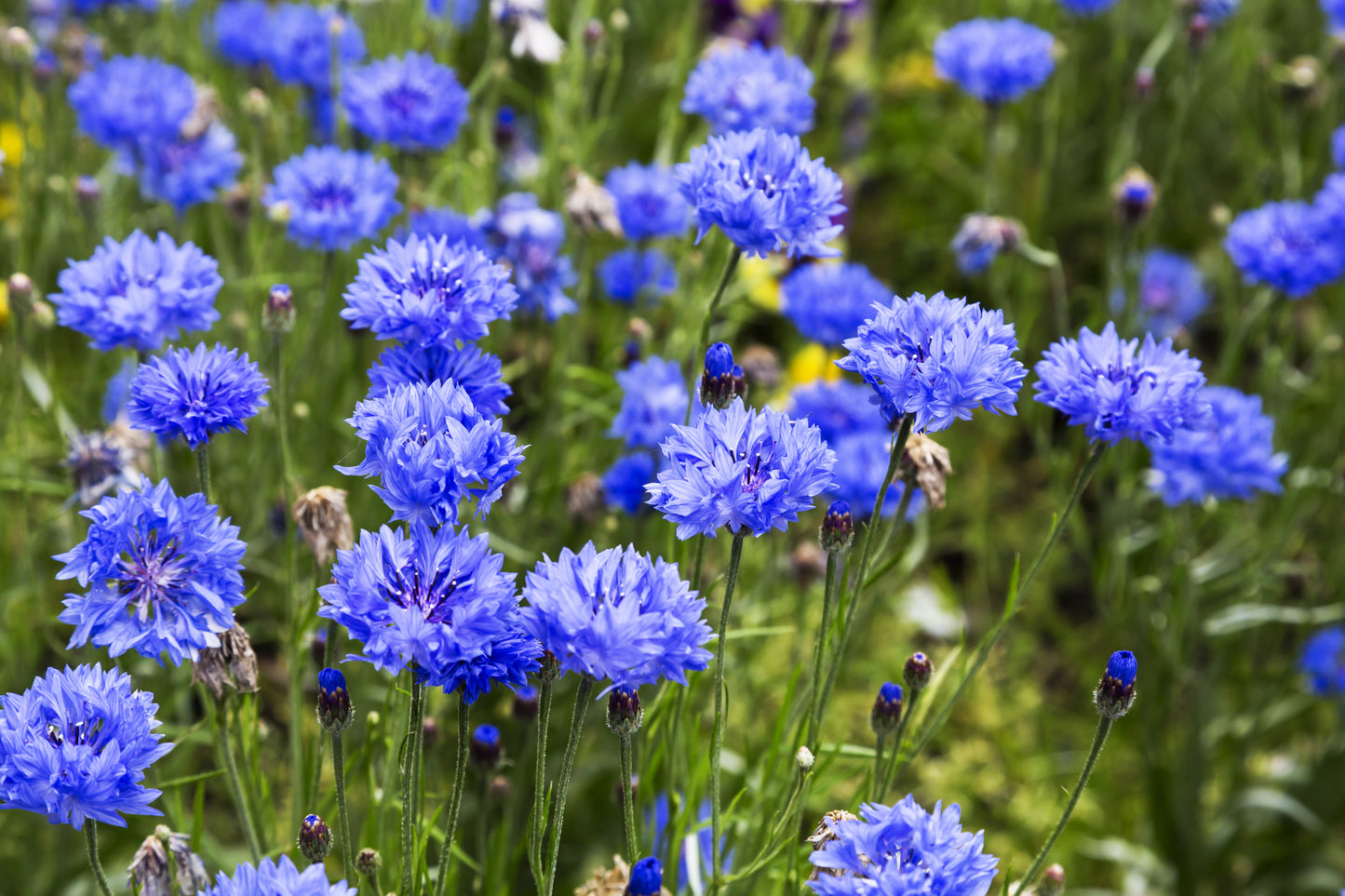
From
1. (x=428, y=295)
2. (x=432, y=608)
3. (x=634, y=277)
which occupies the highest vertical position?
(x=634, y=277)

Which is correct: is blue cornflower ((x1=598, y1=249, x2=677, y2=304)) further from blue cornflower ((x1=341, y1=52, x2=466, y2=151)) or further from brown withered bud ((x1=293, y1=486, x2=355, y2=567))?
brown withered bud ((x1=293, y1=486, x2=355, y2=567))

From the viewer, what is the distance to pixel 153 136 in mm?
2225

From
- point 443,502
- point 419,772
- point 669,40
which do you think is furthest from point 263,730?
point 669,40

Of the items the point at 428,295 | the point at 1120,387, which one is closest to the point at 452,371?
the point at 428,295

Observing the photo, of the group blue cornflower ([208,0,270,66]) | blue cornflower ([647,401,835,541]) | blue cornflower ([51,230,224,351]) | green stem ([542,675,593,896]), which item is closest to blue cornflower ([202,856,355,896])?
green stem ([542,675,593,896])

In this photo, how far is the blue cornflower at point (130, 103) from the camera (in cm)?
220

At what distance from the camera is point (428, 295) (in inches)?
53.9

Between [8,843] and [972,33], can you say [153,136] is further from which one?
[972,33]

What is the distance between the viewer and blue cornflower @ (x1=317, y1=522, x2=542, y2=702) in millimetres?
1070

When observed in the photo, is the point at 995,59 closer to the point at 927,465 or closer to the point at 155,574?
the point at 927,465

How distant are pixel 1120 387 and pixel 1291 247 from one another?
1.21m

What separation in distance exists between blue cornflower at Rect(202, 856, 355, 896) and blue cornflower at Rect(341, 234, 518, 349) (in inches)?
23.2

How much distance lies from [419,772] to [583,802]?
3.27ft

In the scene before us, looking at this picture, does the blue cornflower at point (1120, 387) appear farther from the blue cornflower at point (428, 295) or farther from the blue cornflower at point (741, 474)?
the blue cornflower at point (428, 295)
